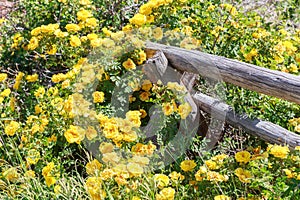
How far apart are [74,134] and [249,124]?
117cm

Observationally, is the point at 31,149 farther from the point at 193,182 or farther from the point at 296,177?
the point at 296,177

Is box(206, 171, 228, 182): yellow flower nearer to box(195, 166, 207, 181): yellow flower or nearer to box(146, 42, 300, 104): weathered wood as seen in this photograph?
box(195, 166, 207, 181): yellow flower

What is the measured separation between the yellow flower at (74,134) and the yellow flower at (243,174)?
1.04 metres

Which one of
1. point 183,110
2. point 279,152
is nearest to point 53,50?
point 183,110

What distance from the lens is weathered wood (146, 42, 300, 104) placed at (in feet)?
8.95

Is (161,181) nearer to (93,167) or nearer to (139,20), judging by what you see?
(93,167)

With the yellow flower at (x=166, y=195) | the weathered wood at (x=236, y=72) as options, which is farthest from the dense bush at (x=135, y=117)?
the weathered wood at (x=236, y=72)

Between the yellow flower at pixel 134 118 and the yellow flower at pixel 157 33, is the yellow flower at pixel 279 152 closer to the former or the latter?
the yellow flower at pixel 134 118

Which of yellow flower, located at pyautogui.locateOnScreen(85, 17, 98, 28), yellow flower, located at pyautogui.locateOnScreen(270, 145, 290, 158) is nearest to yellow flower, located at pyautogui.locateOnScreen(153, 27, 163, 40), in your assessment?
yellow flower, located at pyautogui.locateOnScreen(85, 17, 98, 28)

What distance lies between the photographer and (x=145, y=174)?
304cm

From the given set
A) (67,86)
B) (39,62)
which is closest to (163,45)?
(67,86)

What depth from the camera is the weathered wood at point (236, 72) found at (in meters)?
2.73

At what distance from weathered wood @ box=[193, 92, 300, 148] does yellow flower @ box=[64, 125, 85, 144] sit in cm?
90

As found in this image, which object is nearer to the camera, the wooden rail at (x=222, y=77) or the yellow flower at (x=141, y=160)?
the wooden rail at (x=222, y=77)
